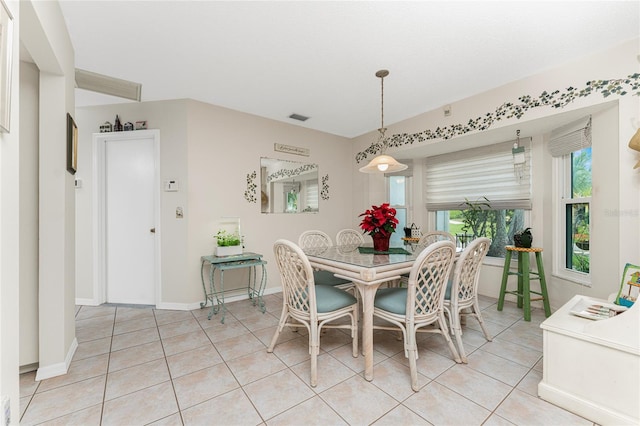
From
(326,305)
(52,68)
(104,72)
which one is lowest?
(326,305)

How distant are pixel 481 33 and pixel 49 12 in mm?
2862

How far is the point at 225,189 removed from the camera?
3.47 metres

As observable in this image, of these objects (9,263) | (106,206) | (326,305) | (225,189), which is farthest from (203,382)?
(106,206)

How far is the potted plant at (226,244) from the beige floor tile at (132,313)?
98cm

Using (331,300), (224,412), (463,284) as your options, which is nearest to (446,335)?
(463,284)

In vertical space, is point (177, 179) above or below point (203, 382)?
above

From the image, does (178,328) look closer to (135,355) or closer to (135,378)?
(135,355)

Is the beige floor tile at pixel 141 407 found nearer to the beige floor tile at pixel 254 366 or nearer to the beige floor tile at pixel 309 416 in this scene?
the beige floor tile at pixel 254 366

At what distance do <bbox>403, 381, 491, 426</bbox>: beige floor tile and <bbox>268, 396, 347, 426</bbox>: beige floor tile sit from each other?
0.44 metres

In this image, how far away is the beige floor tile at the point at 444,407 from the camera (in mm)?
1442

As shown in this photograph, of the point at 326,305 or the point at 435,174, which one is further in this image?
the point at 435,174

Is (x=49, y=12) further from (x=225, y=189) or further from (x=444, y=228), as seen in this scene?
(x=444, y=228)

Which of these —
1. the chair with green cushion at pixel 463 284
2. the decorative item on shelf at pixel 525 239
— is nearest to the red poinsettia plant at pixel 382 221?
the chair with green cushion at pixel 463 284

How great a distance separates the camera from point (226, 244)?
3238 millimetres
